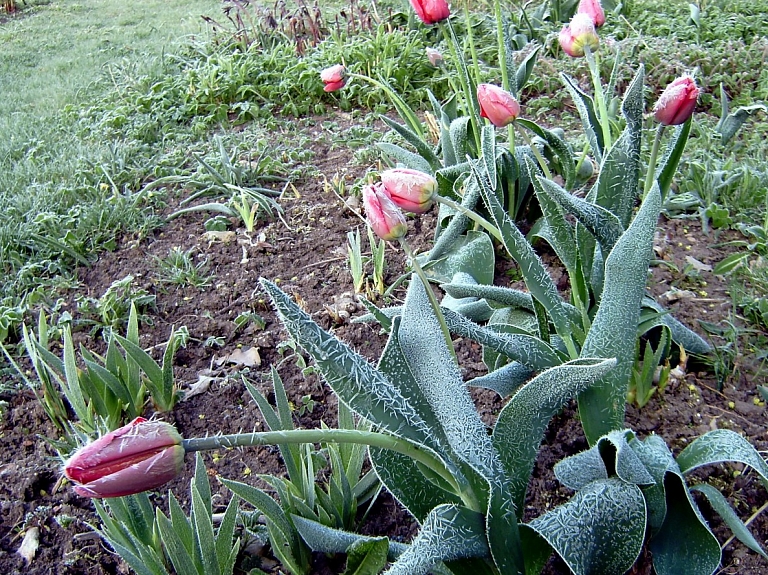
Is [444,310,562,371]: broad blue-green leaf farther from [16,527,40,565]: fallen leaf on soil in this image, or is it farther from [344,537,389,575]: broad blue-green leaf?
[16,527,40,565]: fallen leaf on soil

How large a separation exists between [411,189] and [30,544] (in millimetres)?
1110

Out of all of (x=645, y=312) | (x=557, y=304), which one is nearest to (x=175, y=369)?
(x=557, y=304)

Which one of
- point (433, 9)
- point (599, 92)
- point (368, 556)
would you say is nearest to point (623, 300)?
point (368, 556)

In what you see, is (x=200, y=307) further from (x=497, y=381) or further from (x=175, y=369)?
(x=497, y=381)

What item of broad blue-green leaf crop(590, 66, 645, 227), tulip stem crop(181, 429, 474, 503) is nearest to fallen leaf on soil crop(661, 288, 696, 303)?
broad blue-green leaf crop(590, 66, 645, 227)

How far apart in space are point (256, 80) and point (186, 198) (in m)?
1.26

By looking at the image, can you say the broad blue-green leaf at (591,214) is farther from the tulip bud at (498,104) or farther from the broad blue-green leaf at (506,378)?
the broad blue-green leaf at (506,378)

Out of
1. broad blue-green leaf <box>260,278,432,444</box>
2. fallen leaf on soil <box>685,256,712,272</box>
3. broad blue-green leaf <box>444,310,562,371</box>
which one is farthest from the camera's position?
fallen leaf on soil <box>685,256,712,272</box>

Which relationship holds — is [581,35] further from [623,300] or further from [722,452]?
[722,452]

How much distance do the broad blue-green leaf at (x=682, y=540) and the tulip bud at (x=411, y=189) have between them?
589 mm

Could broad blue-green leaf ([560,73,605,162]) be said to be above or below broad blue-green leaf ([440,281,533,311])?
above

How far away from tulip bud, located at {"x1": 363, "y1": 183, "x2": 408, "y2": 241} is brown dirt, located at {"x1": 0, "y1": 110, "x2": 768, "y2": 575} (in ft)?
2.01

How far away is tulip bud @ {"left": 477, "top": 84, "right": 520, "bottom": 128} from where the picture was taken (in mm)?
1303

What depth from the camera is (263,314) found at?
2.06 m
